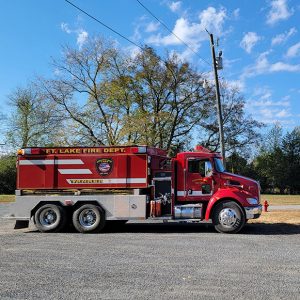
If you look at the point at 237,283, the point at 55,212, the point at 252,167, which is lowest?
the point at 237,283

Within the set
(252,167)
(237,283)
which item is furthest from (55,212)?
(252,167)

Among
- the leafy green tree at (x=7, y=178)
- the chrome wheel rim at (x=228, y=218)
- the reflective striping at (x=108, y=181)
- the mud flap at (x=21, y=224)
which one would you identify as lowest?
the mud flap at (x=21, y=224)

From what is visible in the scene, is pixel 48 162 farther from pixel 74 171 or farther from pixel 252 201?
pixel 252 201

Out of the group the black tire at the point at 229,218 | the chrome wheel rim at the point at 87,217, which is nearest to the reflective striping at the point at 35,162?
the chrome wheel rim at the point at 87,217

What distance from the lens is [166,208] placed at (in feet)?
52.8

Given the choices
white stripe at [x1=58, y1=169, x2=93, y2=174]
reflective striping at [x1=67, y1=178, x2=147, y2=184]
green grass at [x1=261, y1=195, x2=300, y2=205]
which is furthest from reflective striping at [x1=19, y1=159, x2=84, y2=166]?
green grass at [x1=261, y1=195, x2=300, y2=205]

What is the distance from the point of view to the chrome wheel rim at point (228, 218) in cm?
1515

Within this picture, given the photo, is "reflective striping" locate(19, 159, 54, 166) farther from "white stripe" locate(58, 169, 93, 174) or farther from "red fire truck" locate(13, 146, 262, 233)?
"white stripe" locate(58, 169, 93, 174)

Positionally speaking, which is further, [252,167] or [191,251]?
[252,167]

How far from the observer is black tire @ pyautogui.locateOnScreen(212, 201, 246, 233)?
1515cm

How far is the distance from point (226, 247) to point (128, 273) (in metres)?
4.03

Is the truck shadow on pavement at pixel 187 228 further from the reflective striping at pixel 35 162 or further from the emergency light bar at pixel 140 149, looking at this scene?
the emergency light bar at pixel 140 149

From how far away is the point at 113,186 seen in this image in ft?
52.5

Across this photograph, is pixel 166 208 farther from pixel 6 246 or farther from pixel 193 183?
pixel 6 246
